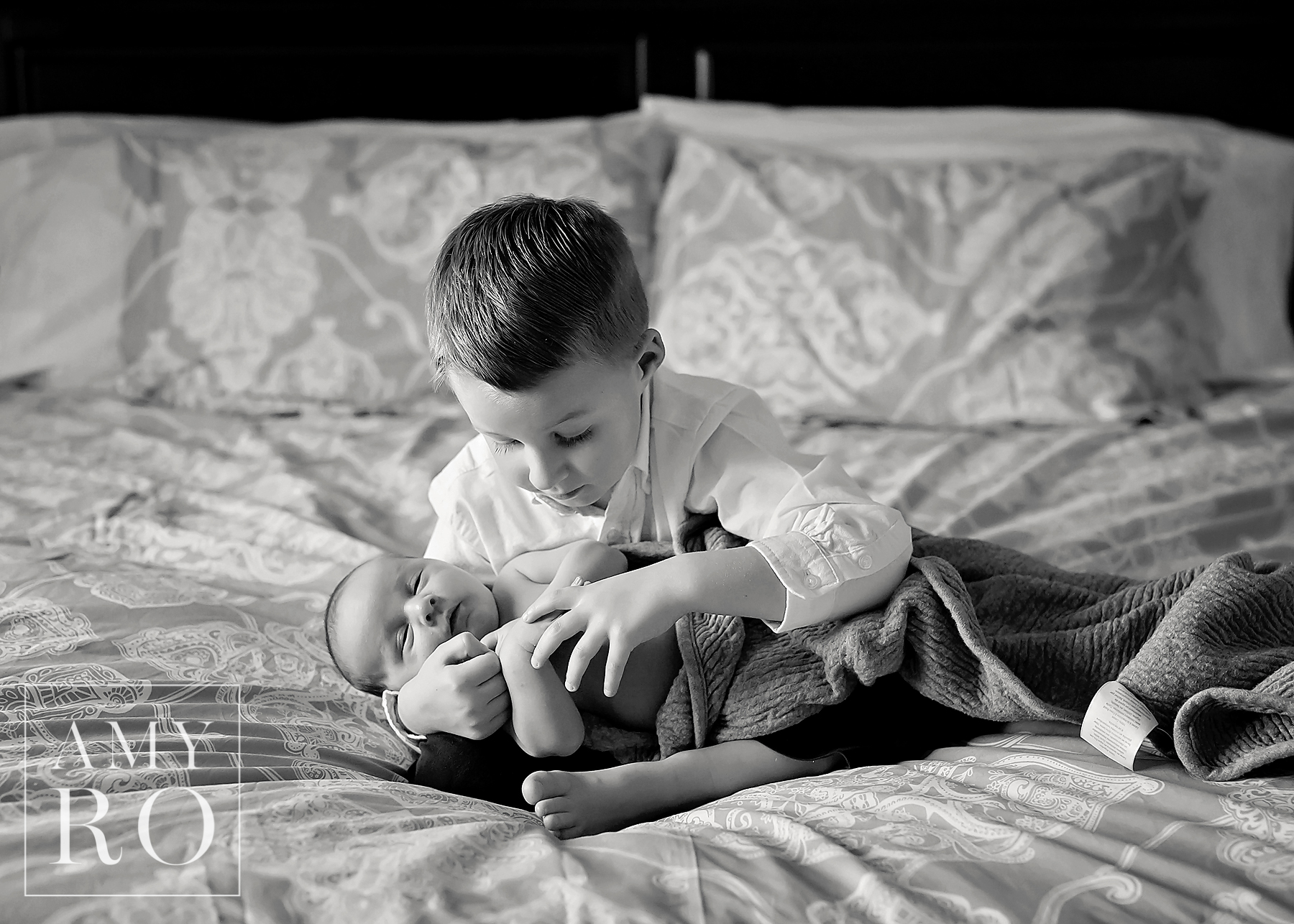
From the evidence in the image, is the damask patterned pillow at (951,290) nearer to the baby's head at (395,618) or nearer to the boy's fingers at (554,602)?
the baby's head at (395,618)

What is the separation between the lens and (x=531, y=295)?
38.6 inches

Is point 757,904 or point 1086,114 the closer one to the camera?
A: point 757,904

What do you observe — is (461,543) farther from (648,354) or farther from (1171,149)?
(1171,149)

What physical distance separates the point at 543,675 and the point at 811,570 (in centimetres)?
25

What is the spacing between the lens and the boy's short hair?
0.97m

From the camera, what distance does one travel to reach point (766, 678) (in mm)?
1017

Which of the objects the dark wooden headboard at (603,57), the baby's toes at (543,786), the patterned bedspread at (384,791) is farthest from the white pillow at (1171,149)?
the baby's toes at (543,786)

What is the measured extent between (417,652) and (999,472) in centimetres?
93

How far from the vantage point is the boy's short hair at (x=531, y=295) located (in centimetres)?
97

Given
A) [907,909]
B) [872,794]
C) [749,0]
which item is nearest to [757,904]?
[907,909]

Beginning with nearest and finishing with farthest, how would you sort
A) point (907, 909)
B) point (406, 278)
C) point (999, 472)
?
point (907, 909), point (999, 472), point (406, 278)

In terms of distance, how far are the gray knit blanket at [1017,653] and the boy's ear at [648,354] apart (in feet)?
0.79

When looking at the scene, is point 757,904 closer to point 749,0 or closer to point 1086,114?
point 1086,114

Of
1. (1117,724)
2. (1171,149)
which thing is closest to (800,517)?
(1117,724)
